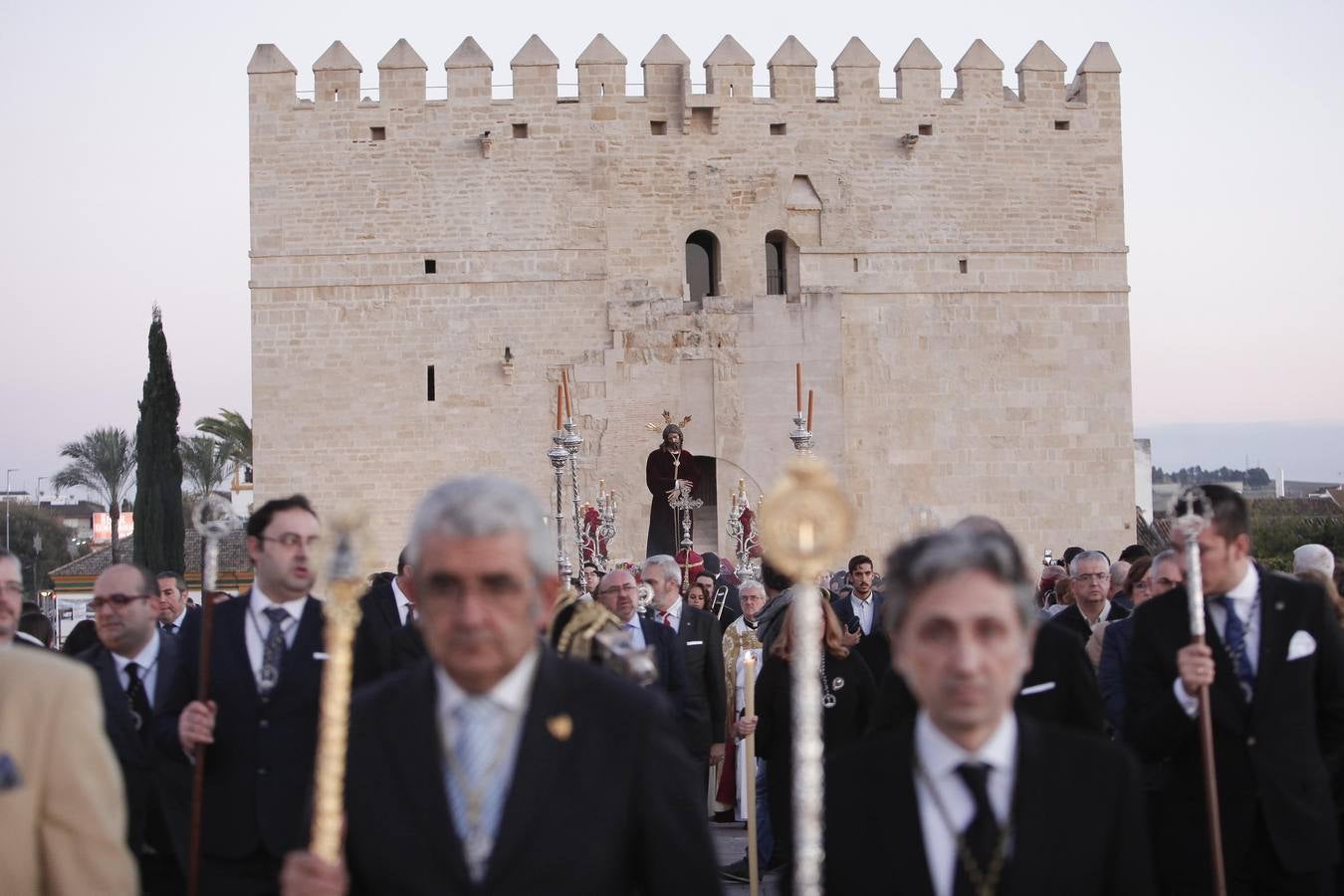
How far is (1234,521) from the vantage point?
4469 mm

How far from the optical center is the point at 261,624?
4.68 metres

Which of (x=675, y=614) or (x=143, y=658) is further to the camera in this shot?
(x=675, y=614)

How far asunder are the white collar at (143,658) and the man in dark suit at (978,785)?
11.8ft

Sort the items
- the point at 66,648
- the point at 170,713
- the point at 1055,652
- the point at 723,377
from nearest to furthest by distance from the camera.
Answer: the point at 1055,652, the point at 170,713, the point at 66,648, the point at 723,377

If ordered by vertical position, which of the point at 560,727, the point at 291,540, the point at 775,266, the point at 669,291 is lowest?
the point at 560,727

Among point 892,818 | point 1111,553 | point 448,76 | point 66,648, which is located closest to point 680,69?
point 448,76

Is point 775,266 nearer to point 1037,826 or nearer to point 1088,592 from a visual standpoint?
point 1088,592

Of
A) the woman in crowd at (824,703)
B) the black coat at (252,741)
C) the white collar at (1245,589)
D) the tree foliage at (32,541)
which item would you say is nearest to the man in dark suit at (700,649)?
the woman in crowd at (824,703)

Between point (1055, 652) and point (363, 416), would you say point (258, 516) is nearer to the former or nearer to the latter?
point (1055, 652)

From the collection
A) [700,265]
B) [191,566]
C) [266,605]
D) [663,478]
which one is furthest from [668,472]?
[191,566]

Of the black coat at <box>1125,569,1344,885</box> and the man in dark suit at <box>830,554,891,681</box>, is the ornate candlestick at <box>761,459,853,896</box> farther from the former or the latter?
the man in dark suit at <box>830,554,891,681</box>

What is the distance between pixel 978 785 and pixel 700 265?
22.3m

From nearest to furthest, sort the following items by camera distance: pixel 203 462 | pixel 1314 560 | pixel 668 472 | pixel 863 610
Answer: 1. pixel 1314 560
2. pixel 863 610
3. pixel 668 472
4. pixel 203 462

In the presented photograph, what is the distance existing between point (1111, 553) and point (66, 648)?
19.3 m
